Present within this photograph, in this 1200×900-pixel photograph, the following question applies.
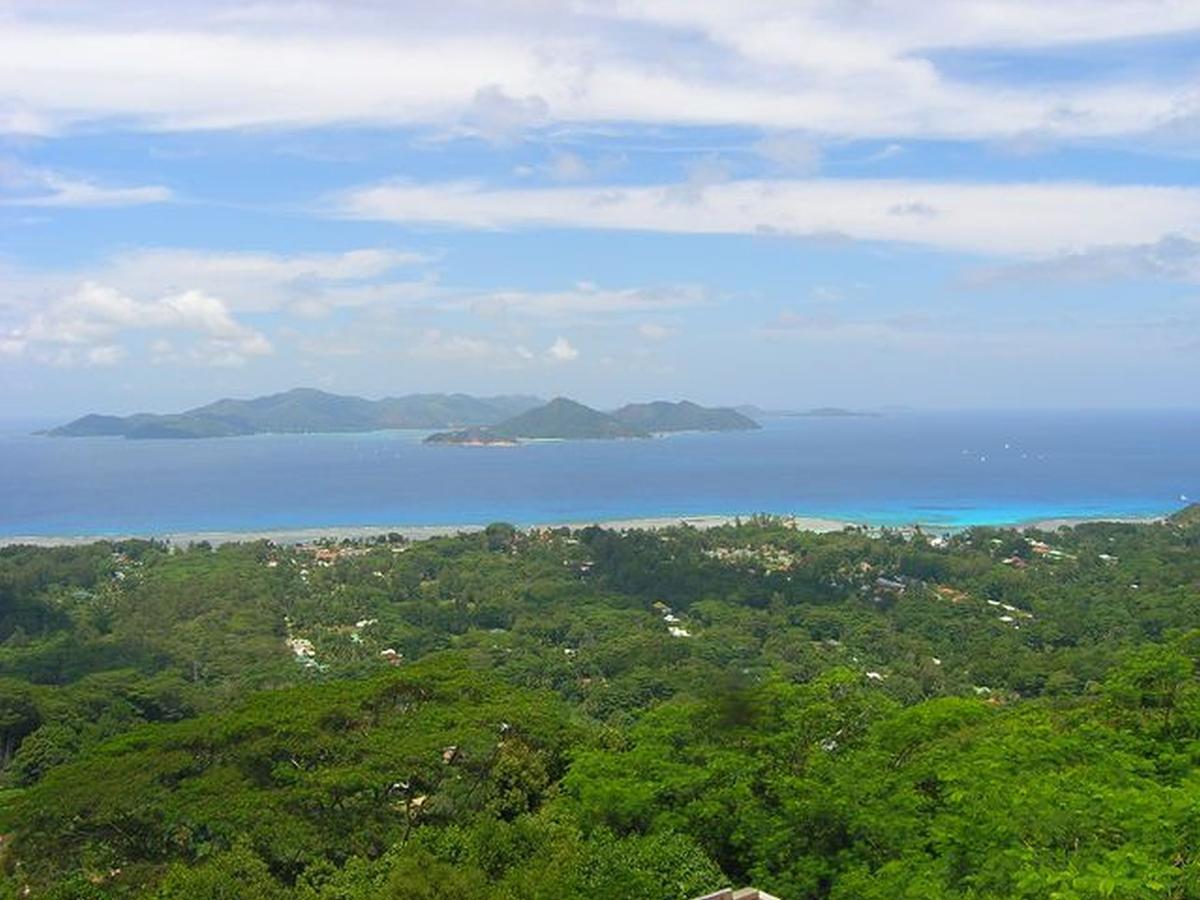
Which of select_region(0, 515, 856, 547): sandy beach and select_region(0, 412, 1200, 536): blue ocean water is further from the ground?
select_region(0, 412, 1200, 536): blue ocean water

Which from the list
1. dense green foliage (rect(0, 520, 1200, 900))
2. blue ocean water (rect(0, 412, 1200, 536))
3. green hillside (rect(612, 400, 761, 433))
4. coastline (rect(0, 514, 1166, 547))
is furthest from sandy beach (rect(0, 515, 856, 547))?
green hillside (rect(612, 400, 761, 433))

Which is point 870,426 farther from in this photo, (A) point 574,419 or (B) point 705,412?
(A) point 574,419

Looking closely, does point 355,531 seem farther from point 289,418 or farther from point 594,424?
point 289,418

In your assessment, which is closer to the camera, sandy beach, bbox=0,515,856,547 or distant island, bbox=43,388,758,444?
sandy beach, bbox=0,515,856,547

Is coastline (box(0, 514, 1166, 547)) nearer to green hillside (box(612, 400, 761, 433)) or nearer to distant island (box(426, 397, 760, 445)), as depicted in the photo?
distant island (box(426, 397, 760, 445))

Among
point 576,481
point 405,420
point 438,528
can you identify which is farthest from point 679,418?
point 438,528

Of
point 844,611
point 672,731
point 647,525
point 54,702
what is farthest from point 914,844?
point 647,525
